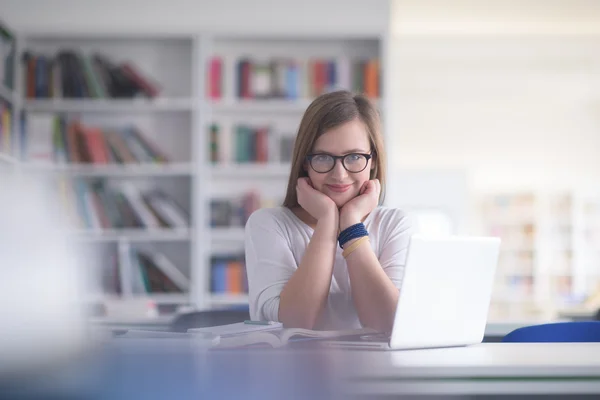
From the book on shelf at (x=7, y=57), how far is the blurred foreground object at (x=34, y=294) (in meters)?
3.97

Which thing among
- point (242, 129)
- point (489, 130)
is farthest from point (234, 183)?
point (489, 130)

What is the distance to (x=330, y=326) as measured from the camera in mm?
1595

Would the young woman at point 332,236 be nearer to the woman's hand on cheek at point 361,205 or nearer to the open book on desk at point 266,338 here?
the woman's hand on cheek at point 361,205

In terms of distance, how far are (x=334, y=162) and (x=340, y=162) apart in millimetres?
15

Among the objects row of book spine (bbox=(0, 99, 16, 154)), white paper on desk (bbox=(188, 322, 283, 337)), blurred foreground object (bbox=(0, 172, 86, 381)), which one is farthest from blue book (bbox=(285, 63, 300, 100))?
blurred foreground object (bbox=(0, 172, 86, 381))

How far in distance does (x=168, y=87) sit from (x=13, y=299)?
13.8 ft

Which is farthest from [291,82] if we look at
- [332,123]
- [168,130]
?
[332,123]

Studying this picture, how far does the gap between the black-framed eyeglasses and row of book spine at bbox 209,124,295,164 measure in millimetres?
2669

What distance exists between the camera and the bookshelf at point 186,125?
423 cm

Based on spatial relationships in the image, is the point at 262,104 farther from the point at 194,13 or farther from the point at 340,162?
the point at 340,162

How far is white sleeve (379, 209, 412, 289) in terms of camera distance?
1610 mm

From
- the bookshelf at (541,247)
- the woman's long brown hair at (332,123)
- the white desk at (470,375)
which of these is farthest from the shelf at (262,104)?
the bookshelf at (541,247)

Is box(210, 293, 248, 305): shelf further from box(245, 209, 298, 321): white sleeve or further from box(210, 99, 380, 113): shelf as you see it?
box(245, 209, 298, 321): white sleeve

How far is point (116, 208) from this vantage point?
4234 millimetres
